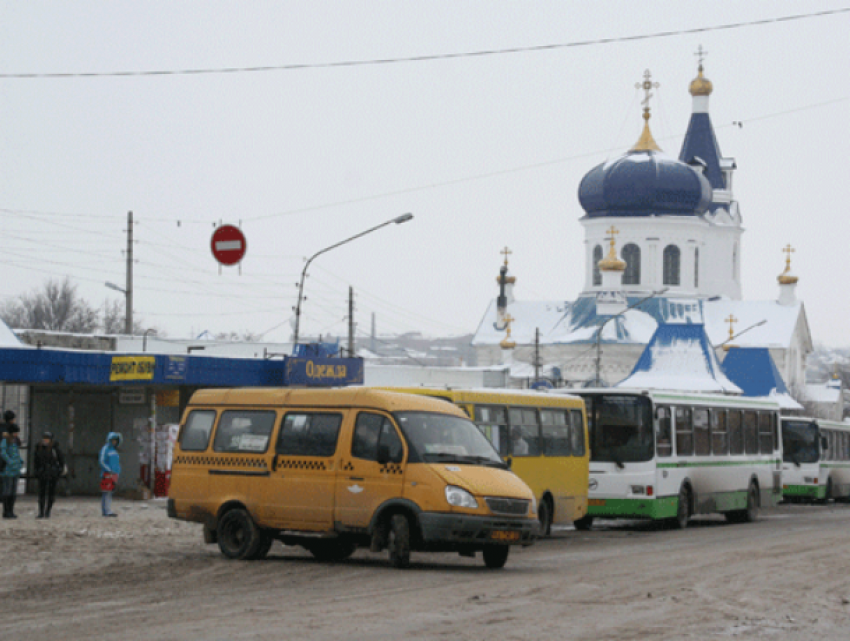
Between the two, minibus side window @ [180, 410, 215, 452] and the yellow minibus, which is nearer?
the yellow minibus

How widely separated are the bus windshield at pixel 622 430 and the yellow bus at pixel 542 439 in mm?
2034

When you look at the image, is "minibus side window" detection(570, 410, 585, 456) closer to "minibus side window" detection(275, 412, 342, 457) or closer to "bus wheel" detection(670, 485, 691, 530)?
"bus wheel" detection(670, 485, 691, 530)

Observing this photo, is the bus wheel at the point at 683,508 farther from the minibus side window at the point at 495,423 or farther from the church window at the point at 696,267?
the church window at the point at 696,267

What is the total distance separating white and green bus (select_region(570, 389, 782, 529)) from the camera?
86.1 feet

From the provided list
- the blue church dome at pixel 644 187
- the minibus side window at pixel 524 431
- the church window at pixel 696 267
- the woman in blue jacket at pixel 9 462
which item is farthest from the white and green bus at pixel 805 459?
the church window at pixel 696 267

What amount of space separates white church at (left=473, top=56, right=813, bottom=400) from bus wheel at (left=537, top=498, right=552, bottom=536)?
232ft

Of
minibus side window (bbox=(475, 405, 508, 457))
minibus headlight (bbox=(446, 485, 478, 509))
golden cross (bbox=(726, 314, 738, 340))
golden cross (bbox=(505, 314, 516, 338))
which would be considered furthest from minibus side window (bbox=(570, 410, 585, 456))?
golden cross (bbox=(505, 314, 516, 338))

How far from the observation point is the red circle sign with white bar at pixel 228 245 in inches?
896

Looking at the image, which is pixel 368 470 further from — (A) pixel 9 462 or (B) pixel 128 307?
(B) pixel 128 307

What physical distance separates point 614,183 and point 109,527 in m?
78.5

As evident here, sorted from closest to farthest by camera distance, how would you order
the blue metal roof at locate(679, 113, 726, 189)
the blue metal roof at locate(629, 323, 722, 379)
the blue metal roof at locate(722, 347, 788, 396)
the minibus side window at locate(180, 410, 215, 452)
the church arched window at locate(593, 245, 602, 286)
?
1. the minibus side window at locate(180, 410, 215, 452)
2. the blue metal roof at locate(629, 323, 722, 379)
3. the blue metal roof at locate(722, 347, 788, 396)
4. the church arched window at locate(593, 245, 602, 286)
5. the blue metal roof at locate(679, 113, 726, 189)

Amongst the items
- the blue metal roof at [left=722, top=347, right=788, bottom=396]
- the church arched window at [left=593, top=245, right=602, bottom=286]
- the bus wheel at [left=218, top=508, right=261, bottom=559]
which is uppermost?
the church arched window at [left=593, top=245, right=602, bottom=286]

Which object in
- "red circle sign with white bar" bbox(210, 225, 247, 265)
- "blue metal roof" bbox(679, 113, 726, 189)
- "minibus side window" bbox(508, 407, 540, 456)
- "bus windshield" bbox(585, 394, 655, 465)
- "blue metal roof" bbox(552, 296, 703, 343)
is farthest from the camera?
"blue metal roof" bbox(679, 113, 726, 189)

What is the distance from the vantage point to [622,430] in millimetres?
26500
